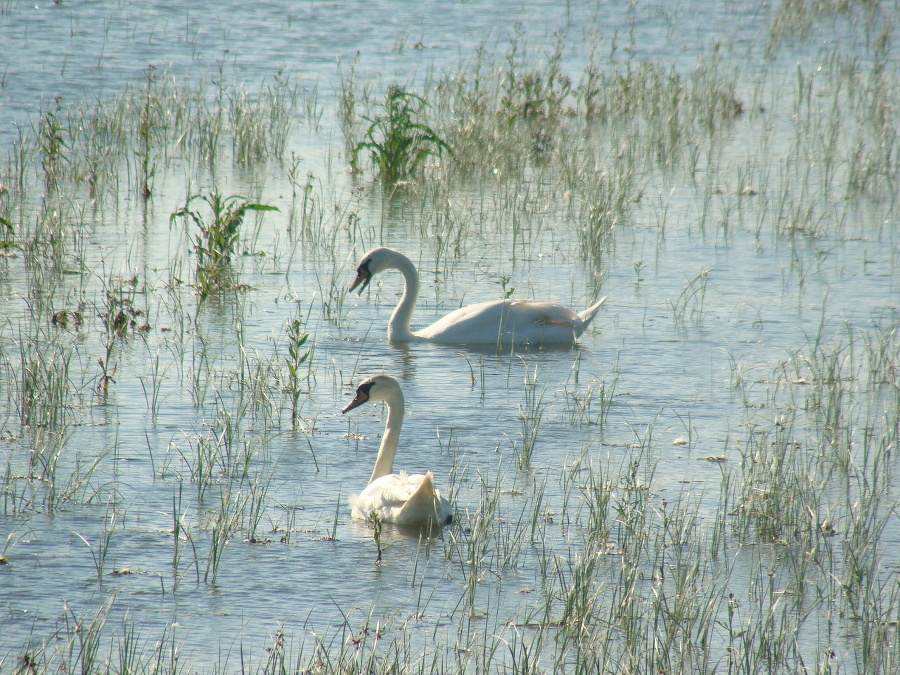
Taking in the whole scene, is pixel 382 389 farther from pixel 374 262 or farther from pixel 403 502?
pixel 374 262

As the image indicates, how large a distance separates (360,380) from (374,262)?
1847mm

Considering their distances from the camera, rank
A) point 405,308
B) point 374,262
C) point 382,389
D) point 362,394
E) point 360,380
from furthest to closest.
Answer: point 374,262 < point 405,308 < point 360,380 < point 362,394 < point 382,389

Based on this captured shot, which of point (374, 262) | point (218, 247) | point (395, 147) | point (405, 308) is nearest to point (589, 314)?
point (405, 308)

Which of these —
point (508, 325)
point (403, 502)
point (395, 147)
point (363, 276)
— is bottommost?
point (403, 502)

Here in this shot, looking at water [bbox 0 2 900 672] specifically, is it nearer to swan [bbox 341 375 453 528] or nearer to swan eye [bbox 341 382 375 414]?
swan [bbox 341 375 453 528]

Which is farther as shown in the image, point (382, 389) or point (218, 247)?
point (218, 247)

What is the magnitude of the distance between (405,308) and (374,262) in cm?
58

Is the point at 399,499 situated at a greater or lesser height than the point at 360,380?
lesser

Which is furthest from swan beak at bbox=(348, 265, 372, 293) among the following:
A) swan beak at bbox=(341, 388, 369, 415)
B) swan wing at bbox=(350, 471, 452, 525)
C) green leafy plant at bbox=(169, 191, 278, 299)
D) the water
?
swan wing at bbox=(350, 471, 452, 525)

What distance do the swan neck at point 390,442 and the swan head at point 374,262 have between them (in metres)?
3.33

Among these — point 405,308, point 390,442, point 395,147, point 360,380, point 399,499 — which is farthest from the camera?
point 395,147

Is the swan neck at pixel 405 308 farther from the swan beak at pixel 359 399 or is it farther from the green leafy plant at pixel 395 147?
the green leafy plant at pixel 395 147

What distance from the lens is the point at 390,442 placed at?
22.0 feet

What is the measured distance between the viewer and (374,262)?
33.4 feet
